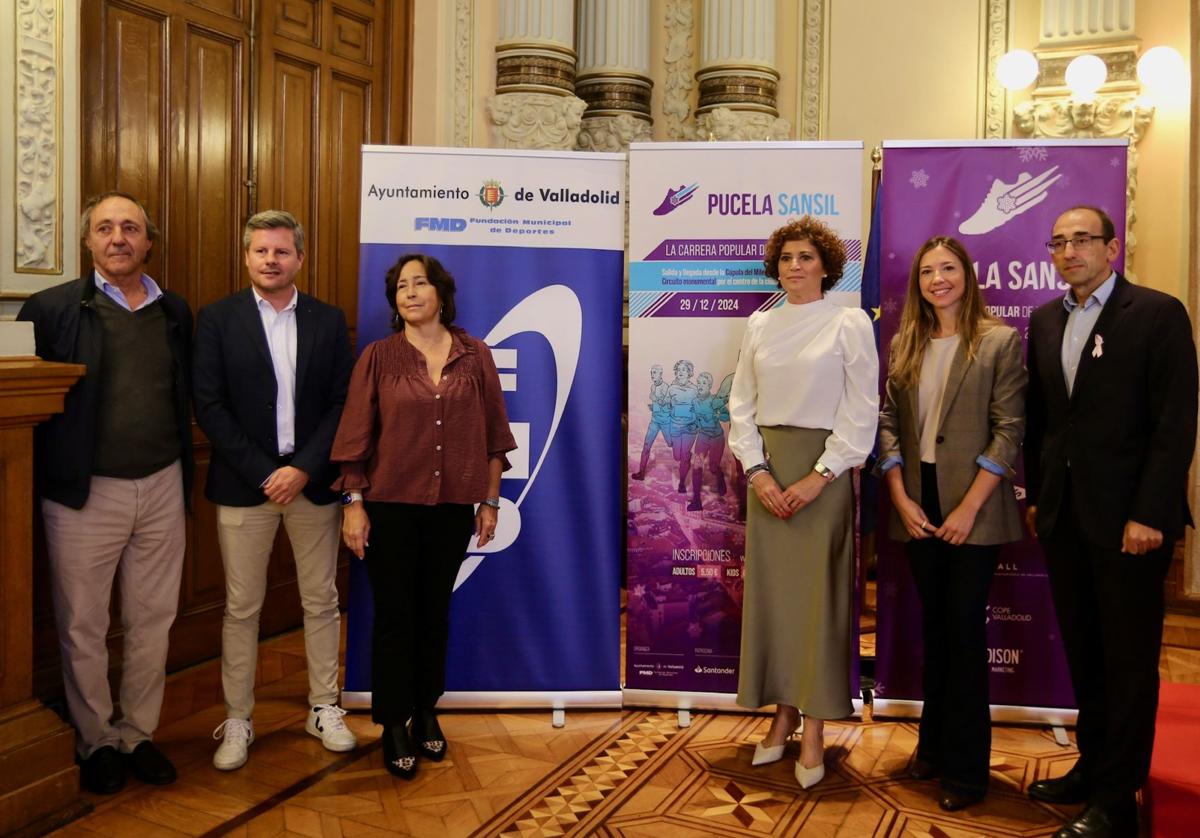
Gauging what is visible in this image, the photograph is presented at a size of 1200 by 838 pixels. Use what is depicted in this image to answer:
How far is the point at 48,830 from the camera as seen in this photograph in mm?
2541

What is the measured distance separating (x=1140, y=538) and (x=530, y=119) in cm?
356

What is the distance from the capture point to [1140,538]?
2.38 metres

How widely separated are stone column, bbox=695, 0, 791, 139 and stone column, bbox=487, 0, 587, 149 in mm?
849

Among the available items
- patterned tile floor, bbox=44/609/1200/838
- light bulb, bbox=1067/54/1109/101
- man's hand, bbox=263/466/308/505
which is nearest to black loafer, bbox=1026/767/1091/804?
patterned tile floor, bbox=44/609/1200/838

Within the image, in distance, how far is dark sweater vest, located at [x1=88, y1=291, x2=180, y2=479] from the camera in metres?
2.70

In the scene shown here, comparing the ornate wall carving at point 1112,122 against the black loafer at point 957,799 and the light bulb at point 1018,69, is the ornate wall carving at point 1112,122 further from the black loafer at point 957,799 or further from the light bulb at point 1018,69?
the black loafer at point 957,799

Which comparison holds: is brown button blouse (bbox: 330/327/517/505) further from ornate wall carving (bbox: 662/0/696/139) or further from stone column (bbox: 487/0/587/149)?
ornate wall carving (bbox: 662/0/696/139)

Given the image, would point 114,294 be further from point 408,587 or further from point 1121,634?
point 1121,634

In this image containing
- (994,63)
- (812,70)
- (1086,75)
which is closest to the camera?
(1086,75)

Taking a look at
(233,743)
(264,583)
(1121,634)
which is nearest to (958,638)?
(1121,634)

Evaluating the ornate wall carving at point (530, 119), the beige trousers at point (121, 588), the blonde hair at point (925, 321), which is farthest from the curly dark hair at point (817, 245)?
the ornate wall carving at point (530, 119)

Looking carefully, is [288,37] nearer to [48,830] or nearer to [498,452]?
[498,452]

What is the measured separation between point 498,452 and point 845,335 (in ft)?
3.40

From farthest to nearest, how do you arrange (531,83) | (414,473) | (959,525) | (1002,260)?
1. (531,83)
2. (1002,260)
3. (414,473)
4. (959,525)
